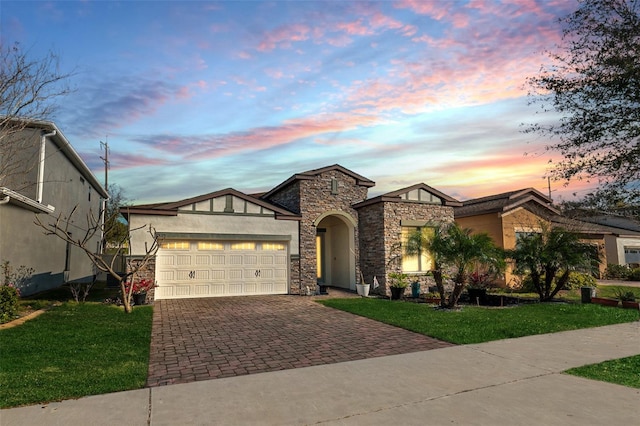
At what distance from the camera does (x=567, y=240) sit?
14.8 metres

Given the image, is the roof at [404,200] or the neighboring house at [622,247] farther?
the neighboring house at [622,247]

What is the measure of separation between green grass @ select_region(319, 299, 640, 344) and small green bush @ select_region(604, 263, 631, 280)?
16212 millimetres

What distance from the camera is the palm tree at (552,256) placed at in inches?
572

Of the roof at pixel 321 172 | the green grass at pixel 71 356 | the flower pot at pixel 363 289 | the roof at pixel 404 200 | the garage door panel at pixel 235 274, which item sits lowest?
Result: the green grass at pixel 71 356

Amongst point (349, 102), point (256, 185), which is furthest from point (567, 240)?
point (256, 185)

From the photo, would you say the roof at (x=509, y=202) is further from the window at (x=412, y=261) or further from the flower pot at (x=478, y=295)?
the flower pot at (x=478, y=295)

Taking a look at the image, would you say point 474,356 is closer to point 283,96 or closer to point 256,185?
point 283,96

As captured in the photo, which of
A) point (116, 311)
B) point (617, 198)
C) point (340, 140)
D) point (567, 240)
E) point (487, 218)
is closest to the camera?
point (617, 198)

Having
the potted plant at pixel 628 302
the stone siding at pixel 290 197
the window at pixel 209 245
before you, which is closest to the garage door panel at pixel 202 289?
the window at pixel 209 245

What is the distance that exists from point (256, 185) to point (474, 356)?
2337cm

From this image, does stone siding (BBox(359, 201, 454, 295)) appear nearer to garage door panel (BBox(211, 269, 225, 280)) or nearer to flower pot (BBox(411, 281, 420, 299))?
flower pot (BBox(411, 281, 420, 299))

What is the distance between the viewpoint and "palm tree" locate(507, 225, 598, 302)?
14531 millimetres

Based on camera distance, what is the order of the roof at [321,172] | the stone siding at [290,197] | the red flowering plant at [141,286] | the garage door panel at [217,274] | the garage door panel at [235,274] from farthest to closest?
the stone siding at [290,197] < the roof at [321,172] < the garage door panel at [235,274] < the garage door panel at [217,274] < the red flowering plant at [141,286]

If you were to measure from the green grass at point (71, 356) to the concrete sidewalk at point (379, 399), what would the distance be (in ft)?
1.63
